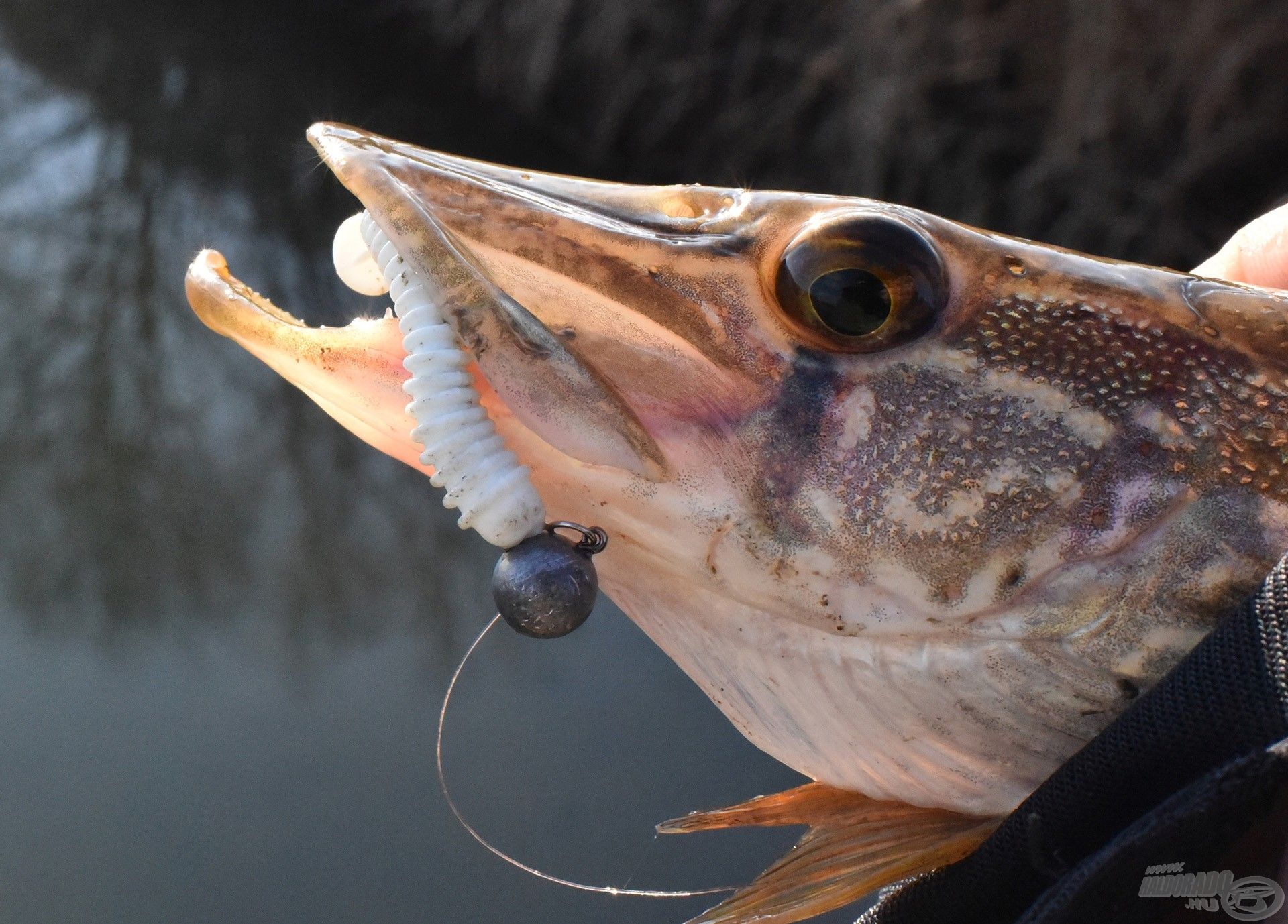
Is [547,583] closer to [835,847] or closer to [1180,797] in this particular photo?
[835,847]

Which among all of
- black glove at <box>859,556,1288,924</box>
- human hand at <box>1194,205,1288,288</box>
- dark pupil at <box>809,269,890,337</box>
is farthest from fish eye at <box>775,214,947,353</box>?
human hand at <box>1194,205,1288,288</box>

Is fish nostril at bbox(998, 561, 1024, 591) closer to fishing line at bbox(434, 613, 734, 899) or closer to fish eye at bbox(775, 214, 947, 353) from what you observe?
fish eye at bbox(775, 214, 947, 353)

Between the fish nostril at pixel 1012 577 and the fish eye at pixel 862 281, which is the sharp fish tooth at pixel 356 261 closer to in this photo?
the fish eye at pixel 862 281

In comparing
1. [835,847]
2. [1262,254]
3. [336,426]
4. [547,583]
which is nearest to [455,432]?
[547,583]

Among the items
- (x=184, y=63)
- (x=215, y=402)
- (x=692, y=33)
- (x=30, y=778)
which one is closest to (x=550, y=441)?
(x=30, y=778)

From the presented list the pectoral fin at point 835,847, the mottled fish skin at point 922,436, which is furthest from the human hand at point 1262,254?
the pectoral fin at point 835,847

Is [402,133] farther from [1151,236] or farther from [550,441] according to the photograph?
[550,441]
